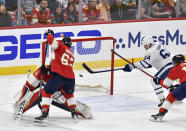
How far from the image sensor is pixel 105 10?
42.4 feet

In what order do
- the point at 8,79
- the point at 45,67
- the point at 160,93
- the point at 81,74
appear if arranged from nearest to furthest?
the point at 45,67 < the point at 160,93 < the point at 81,74 < the point at 8,79

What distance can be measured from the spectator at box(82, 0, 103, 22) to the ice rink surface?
1732mm

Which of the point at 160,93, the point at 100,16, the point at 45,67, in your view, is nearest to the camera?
the point at 45,67

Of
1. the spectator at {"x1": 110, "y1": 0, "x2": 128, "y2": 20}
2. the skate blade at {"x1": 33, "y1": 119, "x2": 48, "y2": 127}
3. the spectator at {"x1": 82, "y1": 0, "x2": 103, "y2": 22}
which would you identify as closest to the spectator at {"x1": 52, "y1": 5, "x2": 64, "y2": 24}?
the spectator at {"x1": 82, "y1": 0, "x2": 103, "y2": 22}

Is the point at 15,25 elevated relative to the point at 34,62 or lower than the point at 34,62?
elevated

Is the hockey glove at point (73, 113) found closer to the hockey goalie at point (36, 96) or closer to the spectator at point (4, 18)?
the hockey goalie at point (36, 96)

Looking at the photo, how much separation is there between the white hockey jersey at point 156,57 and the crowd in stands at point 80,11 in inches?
128

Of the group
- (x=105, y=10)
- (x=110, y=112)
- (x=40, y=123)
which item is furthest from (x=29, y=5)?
(x=40, y=123)

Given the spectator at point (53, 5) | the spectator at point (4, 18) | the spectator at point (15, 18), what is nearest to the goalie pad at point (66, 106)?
the spectator at point (4, 18)

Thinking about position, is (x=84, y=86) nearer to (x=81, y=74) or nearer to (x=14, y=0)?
(x=81, y=74)

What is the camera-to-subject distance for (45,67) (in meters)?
8.43

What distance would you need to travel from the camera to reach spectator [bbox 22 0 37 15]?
1184 centimetres

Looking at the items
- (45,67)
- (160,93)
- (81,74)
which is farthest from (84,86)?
(45,67)

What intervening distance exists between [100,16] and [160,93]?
3.67 metres
